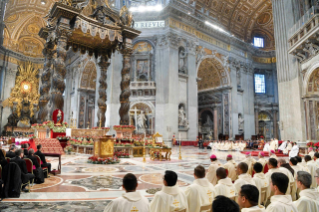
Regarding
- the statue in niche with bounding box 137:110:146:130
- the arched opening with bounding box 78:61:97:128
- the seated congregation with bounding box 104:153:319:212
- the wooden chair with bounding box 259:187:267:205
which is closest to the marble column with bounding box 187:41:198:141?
the statue in niche with bounding box 137:110:146:130

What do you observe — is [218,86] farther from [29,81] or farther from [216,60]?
[29,81]

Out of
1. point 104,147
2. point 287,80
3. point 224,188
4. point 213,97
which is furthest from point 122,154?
point 213,97

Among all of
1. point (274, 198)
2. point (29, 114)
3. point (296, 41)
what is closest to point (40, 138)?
point (274, 198)

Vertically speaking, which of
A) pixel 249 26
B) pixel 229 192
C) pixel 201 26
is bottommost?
pixel 229 192

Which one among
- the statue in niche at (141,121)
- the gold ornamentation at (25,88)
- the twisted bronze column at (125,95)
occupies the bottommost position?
the statue in niche at (141,121)

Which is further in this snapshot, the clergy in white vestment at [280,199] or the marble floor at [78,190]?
the marble floor at [78,190]

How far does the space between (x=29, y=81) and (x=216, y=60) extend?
22855mm

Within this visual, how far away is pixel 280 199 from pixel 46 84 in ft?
44.7

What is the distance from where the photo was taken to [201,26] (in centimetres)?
2541

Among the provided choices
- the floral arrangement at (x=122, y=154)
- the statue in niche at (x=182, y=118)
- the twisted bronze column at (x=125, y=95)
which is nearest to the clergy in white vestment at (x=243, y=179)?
the floral arrangement at (x=122, y=154)

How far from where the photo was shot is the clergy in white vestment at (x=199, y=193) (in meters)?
2.73

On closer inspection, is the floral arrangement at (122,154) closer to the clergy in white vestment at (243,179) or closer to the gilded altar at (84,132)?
the gilded altar at (84,132)

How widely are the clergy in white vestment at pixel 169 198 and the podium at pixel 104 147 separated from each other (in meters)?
6.74

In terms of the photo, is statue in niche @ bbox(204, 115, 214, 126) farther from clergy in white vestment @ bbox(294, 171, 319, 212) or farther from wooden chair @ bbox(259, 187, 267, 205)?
clergy in white vestment @ bbox(294, 171, 319, 212)
